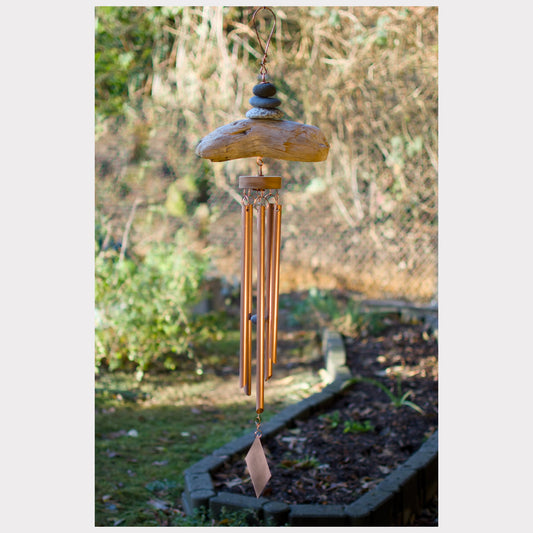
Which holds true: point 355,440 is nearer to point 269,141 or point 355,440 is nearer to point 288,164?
point 269,141

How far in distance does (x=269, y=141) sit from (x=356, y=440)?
2483 millimetres

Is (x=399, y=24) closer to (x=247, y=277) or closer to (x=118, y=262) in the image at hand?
(x=118, y=262)

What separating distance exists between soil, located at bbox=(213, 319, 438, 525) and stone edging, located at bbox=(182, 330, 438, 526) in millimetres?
97

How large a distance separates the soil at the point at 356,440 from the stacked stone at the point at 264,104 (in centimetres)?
206

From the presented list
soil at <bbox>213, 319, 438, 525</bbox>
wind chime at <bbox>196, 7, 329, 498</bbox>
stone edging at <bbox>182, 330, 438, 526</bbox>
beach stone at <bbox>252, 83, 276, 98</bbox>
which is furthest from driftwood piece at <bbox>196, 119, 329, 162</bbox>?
soil at <bbox>213, 319, 438, 525</bbox>

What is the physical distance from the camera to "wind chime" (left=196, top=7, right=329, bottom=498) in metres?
2.30

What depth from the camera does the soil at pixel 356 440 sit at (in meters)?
3.42

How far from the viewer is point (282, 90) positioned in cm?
736

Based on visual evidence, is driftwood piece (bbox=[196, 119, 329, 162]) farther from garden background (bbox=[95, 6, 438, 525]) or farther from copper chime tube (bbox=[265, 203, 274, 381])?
garden background (bbox=[95, 6, 438, 525])

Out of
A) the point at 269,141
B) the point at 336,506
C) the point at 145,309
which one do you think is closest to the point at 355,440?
the point at 336,506

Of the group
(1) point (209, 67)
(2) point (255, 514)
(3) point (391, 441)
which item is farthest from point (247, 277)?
(1) point (209, 67)

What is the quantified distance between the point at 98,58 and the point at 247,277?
234 inches

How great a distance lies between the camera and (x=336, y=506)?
9.91 ft

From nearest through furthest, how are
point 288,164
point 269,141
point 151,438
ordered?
1. point 269,141
2. point 151,438
3. point 288,164
